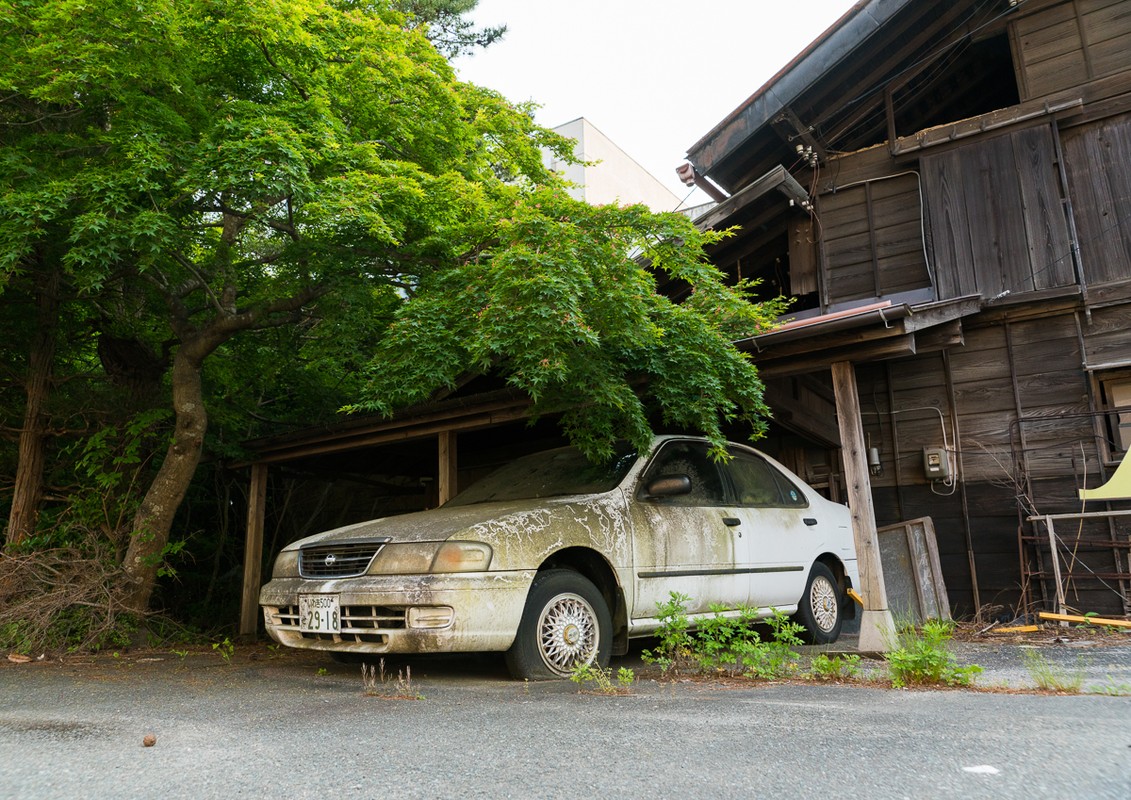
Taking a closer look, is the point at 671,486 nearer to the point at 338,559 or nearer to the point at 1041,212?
the point at 338,559

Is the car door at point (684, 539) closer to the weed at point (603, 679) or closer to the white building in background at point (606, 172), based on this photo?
the weed at point (603, 679)

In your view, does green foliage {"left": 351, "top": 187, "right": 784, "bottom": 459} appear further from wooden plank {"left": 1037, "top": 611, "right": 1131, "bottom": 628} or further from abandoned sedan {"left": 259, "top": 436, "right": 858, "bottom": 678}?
wooden plank {"left": 1037, "top": 611, "right": 1131, "bottom": 628}

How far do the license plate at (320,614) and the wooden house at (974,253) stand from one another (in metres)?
3.74


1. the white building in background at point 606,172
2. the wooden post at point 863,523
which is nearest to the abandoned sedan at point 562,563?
the wooden post at point 863,523

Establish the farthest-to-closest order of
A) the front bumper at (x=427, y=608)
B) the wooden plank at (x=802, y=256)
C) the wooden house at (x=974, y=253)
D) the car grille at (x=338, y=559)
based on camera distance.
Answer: the wooden plank at (x=802, y=256)
the wooden house at (x=974, y=253)
the car grille at (x=338, y=559)
the front bumper at (x=427, y=608)

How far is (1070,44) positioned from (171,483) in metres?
10.5

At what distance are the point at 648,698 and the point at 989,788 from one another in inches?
71.8

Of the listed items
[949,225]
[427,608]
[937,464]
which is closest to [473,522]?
[427,608]

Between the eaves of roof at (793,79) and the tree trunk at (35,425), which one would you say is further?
the eaves of roof at (793,79)

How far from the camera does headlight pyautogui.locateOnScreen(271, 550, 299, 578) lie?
490 centimetres

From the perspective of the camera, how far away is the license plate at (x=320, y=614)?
4.33 meters

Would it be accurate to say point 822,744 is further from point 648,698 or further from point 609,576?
point 609,576

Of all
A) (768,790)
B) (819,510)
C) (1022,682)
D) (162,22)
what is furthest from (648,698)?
(162,22)

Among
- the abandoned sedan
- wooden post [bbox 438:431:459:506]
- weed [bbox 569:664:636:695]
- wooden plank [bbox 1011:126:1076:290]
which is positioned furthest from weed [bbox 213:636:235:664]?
wooden plank [bbox 1011:126:1076:290]
